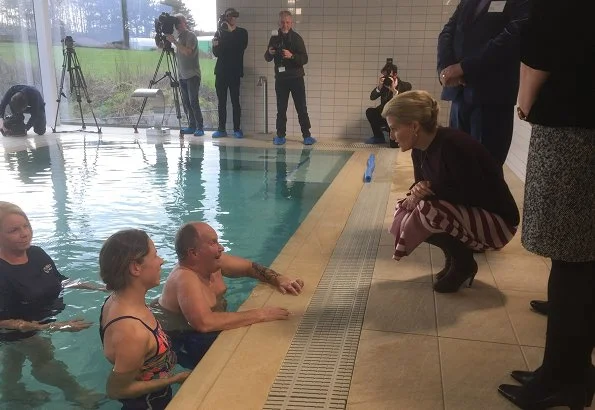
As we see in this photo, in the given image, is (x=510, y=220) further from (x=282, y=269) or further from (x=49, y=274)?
(x=49, y=274)

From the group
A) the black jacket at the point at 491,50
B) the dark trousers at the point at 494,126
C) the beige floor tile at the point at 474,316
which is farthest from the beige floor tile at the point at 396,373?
the black jacket at the point at 491,50

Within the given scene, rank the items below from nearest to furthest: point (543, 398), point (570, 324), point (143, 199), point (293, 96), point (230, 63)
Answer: point (570, 324)
point (543, 398)
point (143, 199)
point (293, 96)
point (230, 63)

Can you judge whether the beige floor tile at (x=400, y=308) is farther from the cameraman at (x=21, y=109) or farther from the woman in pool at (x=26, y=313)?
the cameraman at (x=21, y=109)

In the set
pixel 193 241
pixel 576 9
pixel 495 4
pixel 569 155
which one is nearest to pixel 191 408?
pixel 193 241

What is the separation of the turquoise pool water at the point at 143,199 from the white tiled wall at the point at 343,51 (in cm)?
184

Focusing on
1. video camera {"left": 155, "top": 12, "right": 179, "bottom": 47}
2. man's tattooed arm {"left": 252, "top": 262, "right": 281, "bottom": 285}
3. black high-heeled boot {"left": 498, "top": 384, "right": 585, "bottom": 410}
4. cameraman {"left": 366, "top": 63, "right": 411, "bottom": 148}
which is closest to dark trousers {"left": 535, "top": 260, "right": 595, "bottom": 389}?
black high-heeled boot {"left": 498, "top": 384, "right": 585, "bottom": 410}

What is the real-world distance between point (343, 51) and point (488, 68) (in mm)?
6366

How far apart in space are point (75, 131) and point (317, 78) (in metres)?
4.56

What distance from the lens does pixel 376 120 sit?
27.4ft

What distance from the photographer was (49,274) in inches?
99.3

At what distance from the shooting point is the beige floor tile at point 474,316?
205cm

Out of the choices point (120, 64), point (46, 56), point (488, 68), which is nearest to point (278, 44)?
point (120, 64)

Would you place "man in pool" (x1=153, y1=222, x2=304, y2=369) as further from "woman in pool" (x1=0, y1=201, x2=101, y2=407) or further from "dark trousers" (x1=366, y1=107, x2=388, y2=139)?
"dark trousers" (x1=366, y1=107, x2=388, y2=139)

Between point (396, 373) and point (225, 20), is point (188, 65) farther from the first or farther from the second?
point (396, 373)
